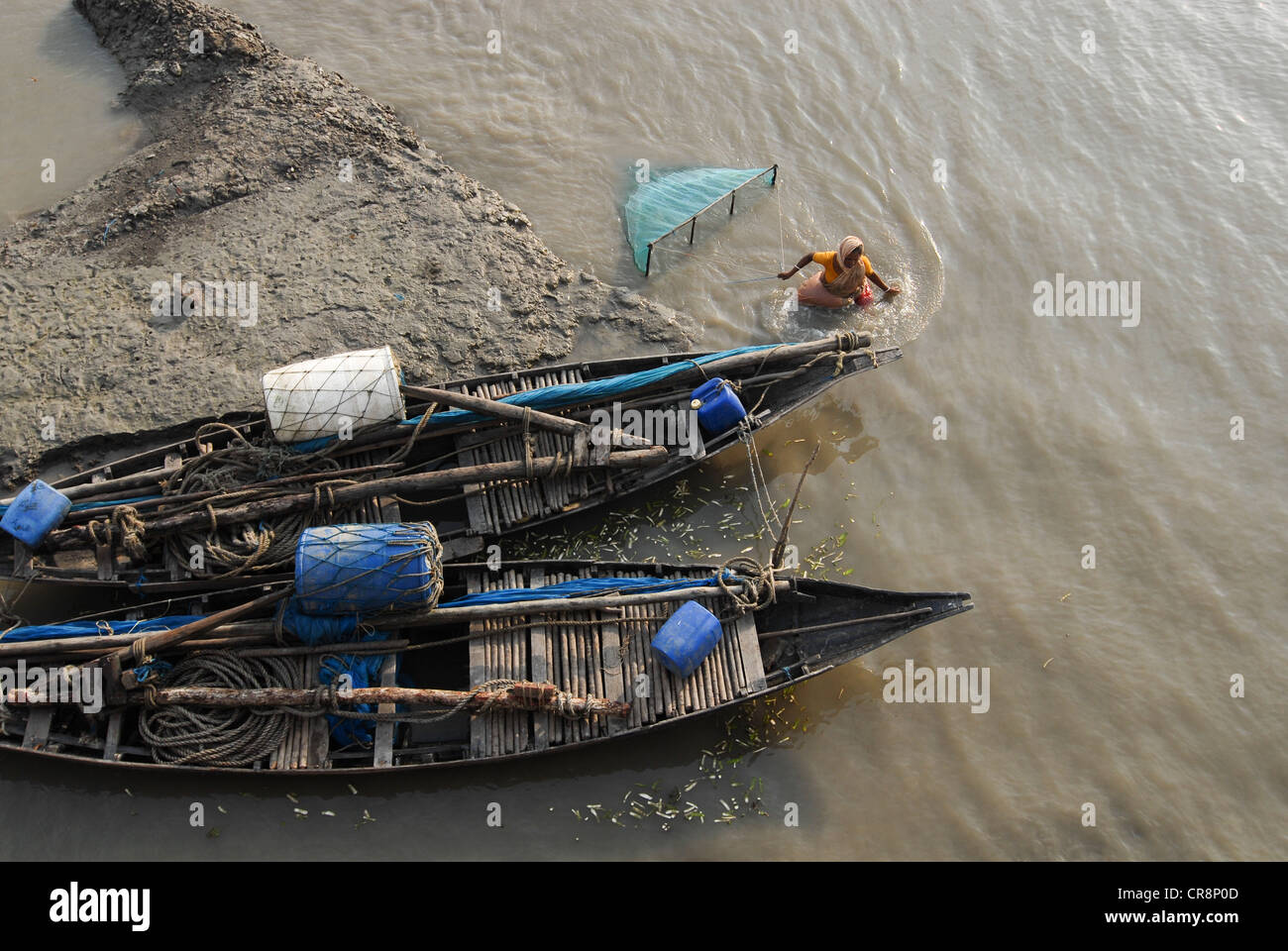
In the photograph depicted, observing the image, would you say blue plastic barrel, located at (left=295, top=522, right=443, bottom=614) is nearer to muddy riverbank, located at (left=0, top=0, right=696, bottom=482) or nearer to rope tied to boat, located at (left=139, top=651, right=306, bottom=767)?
rope tied to boat, located at (left=139, top=651, right=306, bottom=767)

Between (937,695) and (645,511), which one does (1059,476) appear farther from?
(645,511)

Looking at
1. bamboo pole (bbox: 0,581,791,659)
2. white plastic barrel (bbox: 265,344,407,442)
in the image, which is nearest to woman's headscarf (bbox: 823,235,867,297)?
bamboo pole (bbox: 0,581,791,659)

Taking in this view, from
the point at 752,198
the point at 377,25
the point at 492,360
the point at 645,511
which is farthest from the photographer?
the point at 377,25

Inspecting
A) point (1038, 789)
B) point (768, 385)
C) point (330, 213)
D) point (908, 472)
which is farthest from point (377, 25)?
point (1038, 789)
